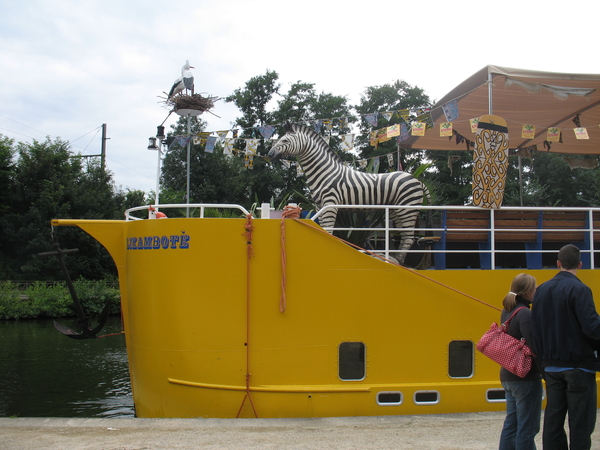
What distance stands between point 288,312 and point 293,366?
1.99ft

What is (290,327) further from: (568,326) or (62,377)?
(62,377)

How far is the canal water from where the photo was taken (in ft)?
31.8

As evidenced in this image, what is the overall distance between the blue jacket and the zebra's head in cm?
526

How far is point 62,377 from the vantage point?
39.8 feet

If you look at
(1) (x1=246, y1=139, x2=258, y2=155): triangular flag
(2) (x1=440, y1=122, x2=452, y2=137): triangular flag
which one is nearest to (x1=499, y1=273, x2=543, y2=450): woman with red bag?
(2) (x1=440, y1=122, x2=452, y2=137): triangular flag

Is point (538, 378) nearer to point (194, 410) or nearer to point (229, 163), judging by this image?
point (194, 410)

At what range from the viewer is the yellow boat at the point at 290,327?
5770mm

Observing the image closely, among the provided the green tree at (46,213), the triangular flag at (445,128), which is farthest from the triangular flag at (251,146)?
the green tree at (46,213)

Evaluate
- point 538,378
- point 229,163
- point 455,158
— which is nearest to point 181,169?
point 229,163

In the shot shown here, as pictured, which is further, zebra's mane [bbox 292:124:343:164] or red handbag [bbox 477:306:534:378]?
zebra's mane [bbox 292:124:343:164]

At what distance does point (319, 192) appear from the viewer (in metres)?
8.24

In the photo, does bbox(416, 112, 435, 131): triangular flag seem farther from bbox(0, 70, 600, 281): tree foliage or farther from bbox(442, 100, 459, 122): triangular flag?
bbox(0, 70, 600, 281): tree foliage

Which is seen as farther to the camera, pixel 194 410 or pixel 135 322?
pixel 135 322

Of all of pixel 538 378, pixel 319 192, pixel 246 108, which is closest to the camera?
pixel 538 378
